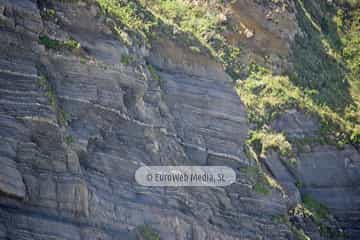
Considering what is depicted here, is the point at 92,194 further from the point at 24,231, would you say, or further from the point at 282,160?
the point at 282,160

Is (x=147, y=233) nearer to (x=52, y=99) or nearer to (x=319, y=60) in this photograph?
(x=52, y=99)

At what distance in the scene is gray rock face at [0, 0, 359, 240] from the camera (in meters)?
20.7

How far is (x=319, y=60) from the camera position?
33219mm

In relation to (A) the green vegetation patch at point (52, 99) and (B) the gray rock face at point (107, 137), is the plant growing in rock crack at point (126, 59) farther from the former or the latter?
(A) the green vegetation patch at point (52, 99)

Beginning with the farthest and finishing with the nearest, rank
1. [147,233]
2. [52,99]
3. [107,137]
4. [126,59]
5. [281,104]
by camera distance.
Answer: [281,104]
[126,59]
[107,137]
[147,233]
[52,99]

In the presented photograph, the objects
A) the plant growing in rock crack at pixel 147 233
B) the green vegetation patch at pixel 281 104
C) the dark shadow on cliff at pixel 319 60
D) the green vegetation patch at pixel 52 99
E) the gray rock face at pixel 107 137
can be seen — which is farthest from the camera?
the dark shadow on cliff at pixel 319 60

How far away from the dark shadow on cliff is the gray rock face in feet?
13.6

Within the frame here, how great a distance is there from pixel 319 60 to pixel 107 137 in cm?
1297

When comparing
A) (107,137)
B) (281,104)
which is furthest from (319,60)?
(107,137)

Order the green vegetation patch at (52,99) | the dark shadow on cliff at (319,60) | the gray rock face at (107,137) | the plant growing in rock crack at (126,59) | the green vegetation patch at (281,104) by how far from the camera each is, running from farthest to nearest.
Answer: the dark shadow on cliff at (319,60)
the green vegetation patch at (281,104)
the plant growing in rock crack at (126,59)
the green vegetation patch at (52,99)
the gray rock face at (107,137)

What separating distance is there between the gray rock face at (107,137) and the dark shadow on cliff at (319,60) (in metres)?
4.14

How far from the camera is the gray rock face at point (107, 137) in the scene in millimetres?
20672

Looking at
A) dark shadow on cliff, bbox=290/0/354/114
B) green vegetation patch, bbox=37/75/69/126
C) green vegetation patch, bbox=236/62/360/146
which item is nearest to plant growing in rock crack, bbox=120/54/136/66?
green vegetation patch, bbox=37/75/69/126

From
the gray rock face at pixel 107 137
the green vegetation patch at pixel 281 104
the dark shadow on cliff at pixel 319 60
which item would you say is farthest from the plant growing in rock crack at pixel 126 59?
the dark shadow on cliff at pixel 319 60
